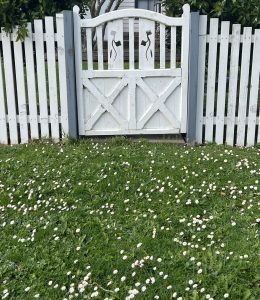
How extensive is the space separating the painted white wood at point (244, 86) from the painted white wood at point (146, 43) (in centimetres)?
113

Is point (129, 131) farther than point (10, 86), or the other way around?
point (129, 131)

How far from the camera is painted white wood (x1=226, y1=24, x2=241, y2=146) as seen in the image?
5.66 meters

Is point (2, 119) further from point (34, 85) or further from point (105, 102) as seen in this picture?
point (105, 102)

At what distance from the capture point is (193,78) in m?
5.77

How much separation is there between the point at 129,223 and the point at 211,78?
8.51 feet

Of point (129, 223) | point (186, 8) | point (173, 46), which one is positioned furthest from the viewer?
point (173, 46)

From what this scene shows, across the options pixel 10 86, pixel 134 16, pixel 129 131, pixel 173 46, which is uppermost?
pixel 134 16

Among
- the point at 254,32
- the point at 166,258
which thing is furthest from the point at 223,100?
the point at 166,258

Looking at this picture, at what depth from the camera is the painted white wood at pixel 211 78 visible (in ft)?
18.5

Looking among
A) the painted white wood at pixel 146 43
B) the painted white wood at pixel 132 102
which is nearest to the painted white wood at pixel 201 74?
the painted white wood at pixel 146 43

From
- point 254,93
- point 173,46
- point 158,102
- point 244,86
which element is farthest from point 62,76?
point 254,93

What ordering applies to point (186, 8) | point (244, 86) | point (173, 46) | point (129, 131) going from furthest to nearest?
point (129, 131)
point (244, 86)
point (173, 46)
point (186, 8)

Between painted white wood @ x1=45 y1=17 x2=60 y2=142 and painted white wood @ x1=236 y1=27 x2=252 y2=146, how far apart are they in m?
2.36

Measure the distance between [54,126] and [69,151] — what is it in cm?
57
